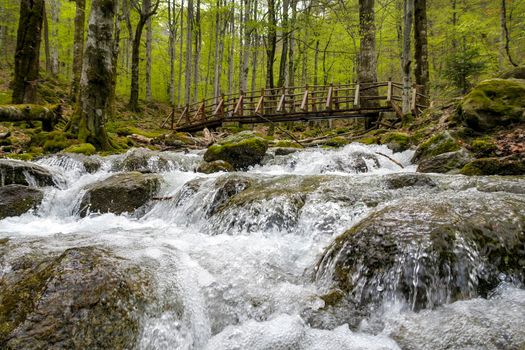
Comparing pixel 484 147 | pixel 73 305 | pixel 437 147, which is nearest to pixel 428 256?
pixel 73 305

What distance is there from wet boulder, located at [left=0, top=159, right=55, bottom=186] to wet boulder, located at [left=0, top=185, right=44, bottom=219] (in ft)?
Answer: 1.31

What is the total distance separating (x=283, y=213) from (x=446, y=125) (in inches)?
244

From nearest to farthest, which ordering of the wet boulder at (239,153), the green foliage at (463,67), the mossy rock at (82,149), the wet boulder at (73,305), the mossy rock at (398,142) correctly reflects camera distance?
the wet boulder at (73,305) → the mossy rock at (82,149) → the wet boulder at (239,153) → the mossy rock at (398,142) → the green foliage at (463,67)

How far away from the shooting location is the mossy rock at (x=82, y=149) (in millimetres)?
8812

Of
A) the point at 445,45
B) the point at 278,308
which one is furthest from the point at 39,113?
the point at 445,45

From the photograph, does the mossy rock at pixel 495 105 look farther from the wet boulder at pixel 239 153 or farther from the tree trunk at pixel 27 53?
the tree trunk at pixel 27 53

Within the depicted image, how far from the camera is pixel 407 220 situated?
136 inches

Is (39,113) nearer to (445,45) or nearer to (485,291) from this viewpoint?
(485,291)

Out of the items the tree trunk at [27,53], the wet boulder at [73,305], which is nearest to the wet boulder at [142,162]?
the tree trunk at [27,53]

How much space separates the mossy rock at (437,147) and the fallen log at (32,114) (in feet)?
32.2

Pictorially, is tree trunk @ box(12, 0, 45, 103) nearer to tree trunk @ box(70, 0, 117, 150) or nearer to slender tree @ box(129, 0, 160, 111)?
tree trunk @ box(70, 0, 117, 150)

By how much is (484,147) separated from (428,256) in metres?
5.00

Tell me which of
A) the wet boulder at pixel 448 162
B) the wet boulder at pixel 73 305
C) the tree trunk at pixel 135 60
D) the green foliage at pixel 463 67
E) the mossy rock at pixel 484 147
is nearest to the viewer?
the wet boulder at pixel 73 305

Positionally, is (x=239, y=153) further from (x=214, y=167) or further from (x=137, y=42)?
(x=137, y=42)
